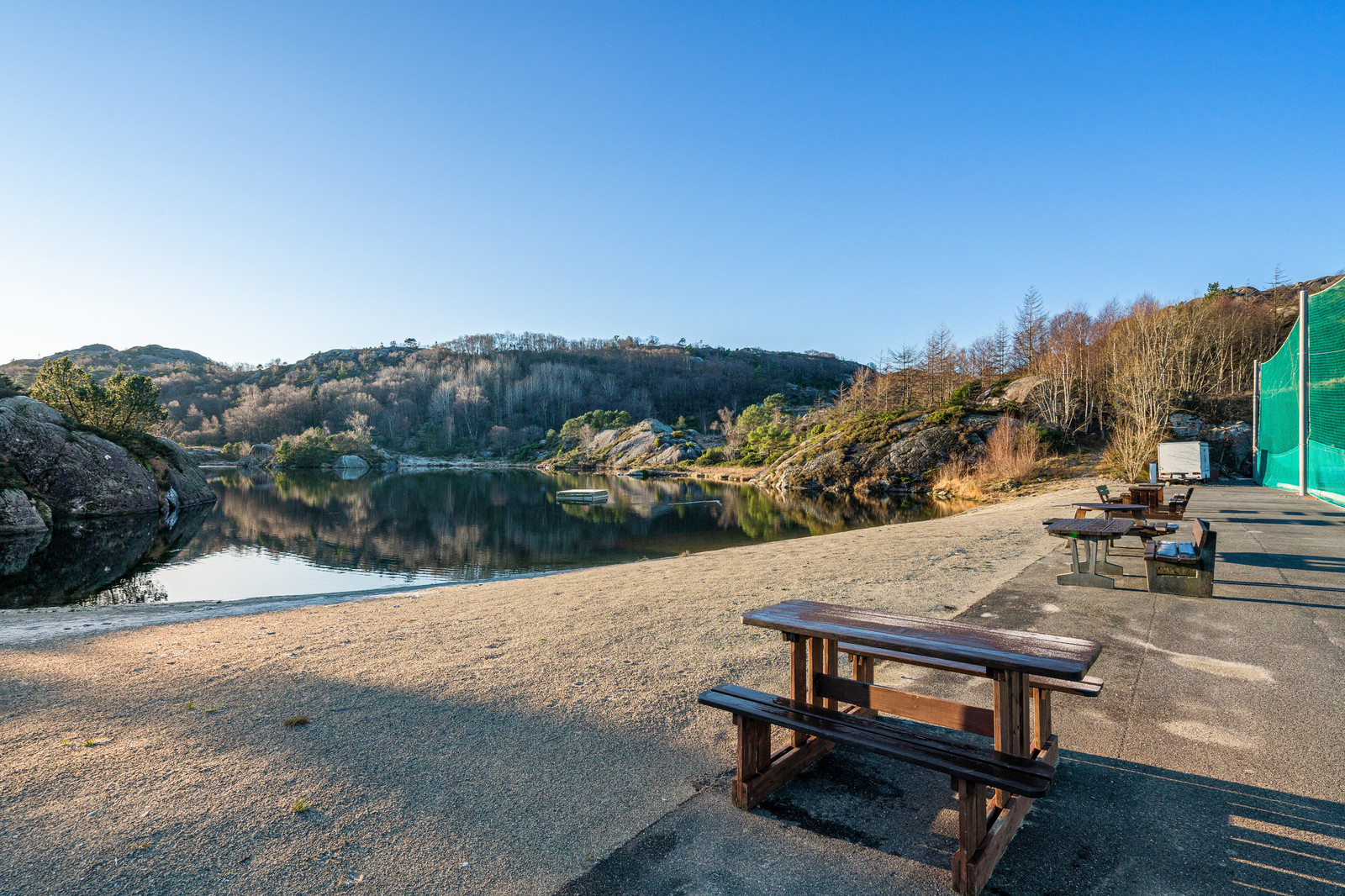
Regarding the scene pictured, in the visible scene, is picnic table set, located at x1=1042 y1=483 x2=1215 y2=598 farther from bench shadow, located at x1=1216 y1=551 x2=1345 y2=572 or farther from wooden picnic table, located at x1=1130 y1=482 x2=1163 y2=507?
wooden picnic table, located at x1=1130 y1=482 x2=1163 y2=507

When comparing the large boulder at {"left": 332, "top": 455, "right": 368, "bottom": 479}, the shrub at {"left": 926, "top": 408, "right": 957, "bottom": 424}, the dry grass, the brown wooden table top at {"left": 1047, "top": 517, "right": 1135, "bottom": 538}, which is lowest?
the large boulder at {"left": 332, "top": 455, "right": 368, "bottom": 479}

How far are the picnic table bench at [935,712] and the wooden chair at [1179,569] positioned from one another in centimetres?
482

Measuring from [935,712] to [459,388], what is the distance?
14112cm

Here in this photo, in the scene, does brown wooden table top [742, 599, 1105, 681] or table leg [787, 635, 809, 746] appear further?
table leg [787, 635, 809, 746]

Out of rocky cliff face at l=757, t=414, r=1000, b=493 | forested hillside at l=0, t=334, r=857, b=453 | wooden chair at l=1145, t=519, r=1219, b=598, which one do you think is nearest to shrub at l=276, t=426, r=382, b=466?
forested hillside at l=0, t=334, r=857, b=453

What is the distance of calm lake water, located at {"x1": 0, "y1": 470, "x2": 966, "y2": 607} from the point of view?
603 inches

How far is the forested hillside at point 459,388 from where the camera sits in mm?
117375

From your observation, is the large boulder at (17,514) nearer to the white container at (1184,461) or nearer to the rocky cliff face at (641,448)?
the white container at (1184,461)

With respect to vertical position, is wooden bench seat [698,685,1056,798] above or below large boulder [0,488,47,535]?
above

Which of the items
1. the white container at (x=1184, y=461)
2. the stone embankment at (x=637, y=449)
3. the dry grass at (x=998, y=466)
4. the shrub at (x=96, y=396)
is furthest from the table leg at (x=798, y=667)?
the stone embankment at (x=637, y=449)

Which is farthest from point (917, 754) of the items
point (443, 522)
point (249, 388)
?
point (249, 388)

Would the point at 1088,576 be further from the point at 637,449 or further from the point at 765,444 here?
the point at 637,449

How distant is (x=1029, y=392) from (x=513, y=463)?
82.6 meters

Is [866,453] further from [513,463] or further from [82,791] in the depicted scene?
[513,463]
